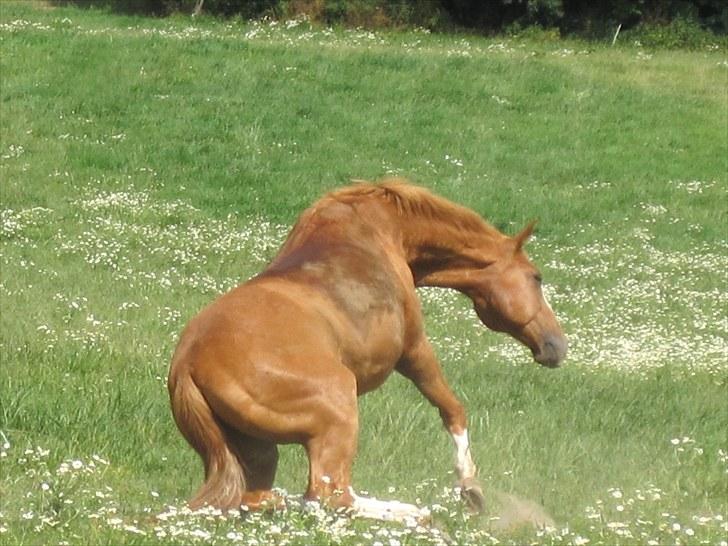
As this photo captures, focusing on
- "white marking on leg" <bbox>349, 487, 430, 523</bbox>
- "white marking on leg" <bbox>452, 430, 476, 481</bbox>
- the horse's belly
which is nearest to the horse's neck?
the horse's belly

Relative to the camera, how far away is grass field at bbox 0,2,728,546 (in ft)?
24.3

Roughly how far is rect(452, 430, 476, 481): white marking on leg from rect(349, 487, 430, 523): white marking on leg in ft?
3.46

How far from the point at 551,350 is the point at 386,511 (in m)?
2.08

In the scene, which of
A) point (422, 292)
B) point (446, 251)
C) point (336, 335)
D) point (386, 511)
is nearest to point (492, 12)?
point (422, 292)

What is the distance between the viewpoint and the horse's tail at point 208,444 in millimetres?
6000

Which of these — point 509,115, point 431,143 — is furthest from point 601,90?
Answer: point 431,143

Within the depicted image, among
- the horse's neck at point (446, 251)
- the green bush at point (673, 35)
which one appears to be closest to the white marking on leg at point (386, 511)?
the horse's neck at point (446, 251)

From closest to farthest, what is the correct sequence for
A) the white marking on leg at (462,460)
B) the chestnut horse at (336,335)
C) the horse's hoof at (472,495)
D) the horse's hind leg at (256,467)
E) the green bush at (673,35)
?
the chestnut horse at (336,335) → the horse's hind leg at (256,467) → the horse's hoof at (472,495) → the white marking on leg at (462,460) → the green bush at (673,35)

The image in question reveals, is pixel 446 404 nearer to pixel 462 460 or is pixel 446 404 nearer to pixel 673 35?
pixel 462 460

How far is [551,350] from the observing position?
7859 millimetres

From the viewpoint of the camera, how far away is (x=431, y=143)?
75.0ft

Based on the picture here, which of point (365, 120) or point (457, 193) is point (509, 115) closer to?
point (365, 120)

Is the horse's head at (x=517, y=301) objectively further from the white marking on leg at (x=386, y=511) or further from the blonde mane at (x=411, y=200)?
the white marking on leg at (x=386, y=511)

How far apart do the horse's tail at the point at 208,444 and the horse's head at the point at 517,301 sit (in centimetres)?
212
